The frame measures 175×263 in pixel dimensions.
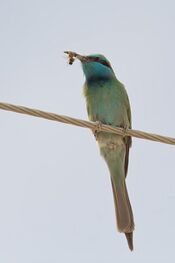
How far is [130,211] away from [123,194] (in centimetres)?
23

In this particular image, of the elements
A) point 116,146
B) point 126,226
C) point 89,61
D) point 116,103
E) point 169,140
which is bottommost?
point 126,226

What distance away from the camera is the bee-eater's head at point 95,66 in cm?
673

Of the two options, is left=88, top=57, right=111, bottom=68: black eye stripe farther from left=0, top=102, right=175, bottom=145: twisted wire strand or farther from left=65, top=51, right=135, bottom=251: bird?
left=0, top=102, right=175, bottom=145: twisted wire strand

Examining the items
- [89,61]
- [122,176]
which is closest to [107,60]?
[89,61]

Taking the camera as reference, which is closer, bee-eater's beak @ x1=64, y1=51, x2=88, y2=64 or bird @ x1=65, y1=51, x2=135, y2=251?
bird @ x1=65, y1=51, x2=135, y2=251

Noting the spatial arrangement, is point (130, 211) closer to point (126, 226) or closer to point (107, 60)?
point (126, 226)

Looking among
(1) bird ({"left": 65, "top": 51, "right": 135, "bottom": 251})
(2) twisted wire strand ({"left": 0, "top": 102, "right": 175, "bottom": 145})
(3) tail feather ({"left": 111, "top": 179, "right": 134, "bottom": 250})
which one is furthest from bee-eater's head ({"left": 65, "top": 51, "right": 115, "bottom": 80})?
(2) twisted wire strand ({"left": 0, "top": 102, "right": 175, "bottom": 145})

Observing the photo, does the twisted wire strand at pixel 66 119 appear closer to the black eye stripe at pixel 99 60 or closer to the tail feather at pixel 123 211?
the tail feather at pixel 123 211

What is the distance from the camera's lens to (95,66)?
22.2ft

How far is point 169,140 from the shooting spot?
4391 mm

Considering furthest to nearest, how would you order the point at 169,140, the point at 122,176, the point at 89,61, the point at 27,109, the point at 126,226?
1. the point at 89,61
2. the point at 122,176
3. the point at 126,226
4. the point at 169,140
5. the point at 27,109

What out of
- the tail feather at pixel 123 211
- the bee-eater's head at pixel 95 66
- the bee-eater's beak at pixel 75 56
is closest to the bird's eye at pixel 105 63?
the bee-eater's head at pixel 95 66

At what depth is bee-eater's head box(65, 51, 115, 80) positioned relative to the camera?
6.73 metres

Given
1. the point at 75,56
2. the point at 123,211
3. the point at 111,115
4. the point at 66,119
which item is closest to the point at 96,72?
the point at 75,56
